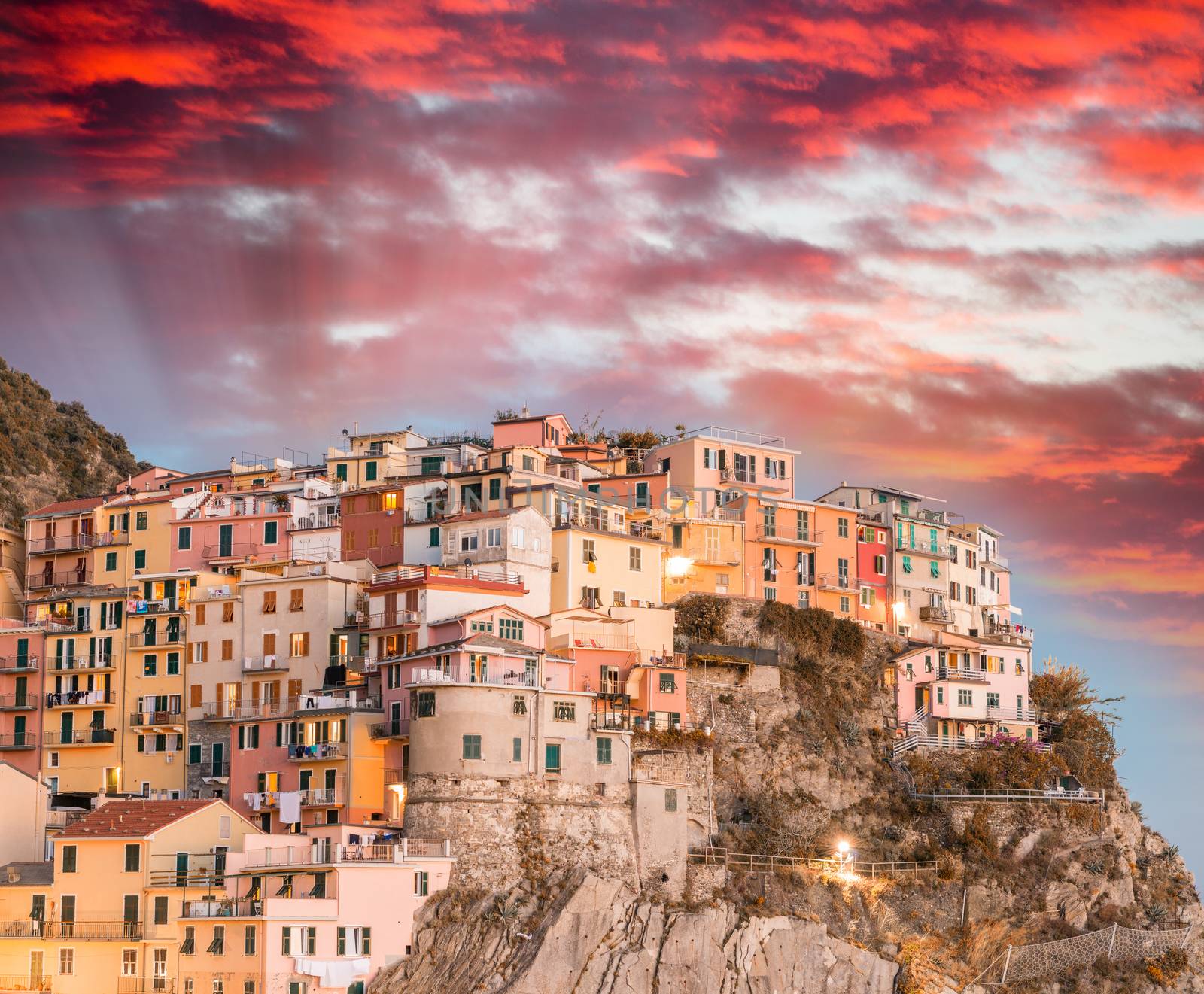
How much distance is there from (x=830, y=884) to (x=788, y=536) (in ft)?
74.9

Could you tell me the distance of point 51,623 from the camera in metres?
95.1

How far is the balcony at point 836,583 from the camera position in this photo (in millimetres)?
100438

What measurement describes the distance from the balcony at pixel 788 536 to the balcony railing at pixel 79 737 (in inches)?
1349

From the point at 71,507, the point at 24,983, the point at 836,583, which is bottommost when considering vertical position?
the point at 24,983

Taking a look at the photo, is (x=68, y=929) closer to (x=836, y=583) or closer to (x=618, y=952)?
(x=618, y=952)

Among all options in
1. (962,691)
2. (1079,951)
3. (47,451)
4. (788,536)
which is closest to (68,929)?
(788,536)

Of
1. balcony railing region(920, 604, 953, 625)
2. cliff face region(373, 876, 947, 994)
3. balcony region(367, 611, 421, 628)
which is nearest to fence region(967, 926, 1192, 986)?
cliff face region(373, 876, 947, 994)

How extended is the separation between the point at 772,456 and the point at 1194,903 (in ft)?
106

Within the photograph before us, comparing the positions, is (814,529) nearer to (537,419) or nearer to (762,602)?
(762,602)

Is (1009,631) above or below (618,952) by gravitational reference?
above

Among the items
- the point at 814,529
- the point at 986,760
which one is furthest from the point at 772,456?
the point at 986,760

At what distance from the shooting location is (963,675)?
98.8 metres

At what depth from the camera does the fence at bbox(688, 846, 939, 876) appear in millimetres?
81250

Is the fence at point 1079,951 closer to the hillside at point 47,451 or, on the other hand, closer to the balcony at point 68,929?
the balcony at point 68,929
